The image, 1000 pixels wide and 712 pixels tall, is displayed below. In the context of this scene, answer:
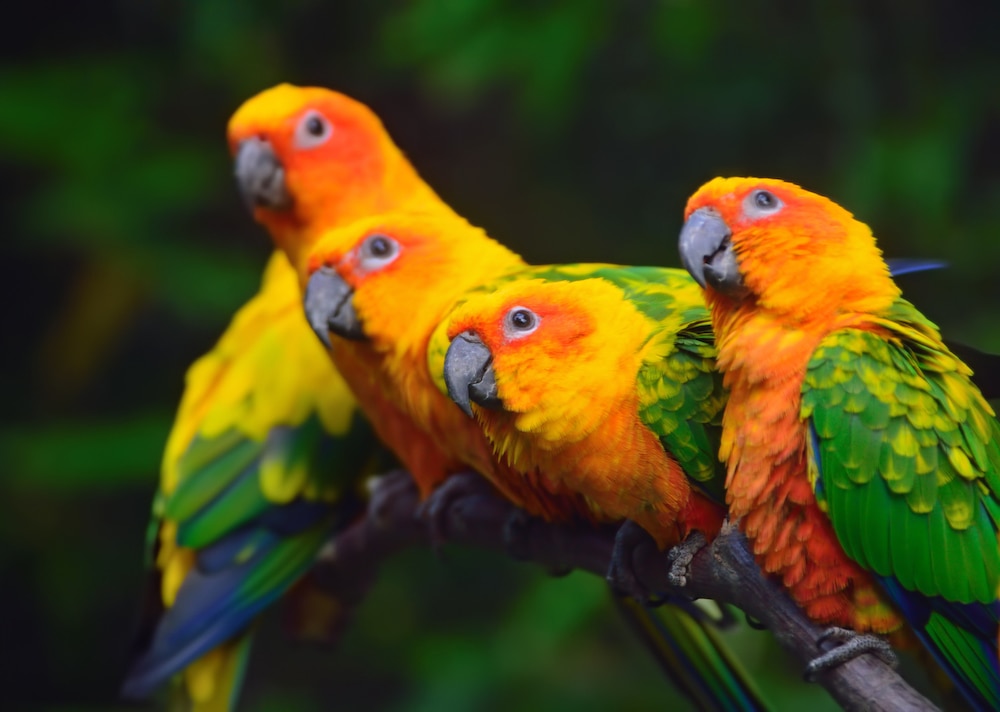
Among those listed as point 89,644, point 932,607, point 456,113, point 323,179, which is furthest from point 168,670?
point 456,113

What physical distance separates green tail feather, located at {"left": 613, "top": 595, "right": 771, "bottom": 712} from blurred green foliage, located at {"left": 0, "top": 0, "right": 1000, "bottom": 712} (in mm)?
625

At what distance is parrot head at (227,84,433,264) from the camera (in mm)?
1440

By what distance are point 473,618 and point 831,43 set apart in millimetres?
1385

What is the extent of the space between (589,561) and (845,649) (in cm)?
32

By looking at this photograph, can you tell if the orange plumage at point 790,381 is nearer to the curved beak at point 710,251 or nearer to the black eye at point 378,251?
the curved beak at point 710,251

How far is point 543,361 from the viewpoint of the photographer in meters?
0.92

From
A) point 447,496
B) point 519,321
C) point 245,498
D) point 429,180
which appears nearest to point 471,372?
point 519,321

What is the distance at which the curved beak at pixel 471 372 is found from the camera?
3.04 feet

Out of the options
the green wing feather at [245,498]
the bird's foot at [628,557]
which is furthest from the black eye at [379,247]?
the green wing feather at [245,498]

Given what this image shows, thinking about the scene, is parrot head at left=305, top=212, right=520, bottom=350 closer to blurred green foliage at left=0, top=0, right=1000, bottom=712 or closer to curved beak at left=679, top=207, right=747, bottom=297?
curved beak at left=679, top=207, right=747, bottom=297

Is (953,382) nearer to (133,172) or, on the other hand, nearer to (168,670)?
(168,670)

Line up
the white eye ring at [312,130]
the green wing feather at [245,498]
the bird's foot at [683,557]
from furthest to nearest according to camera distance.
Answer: the green wing feather at [245,498], the white eye ring at [312,130], the bird's foot at [683,557]

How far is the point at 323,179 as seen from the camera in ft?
4.75

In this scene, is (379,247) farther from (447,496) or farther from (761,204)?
(761,204)
